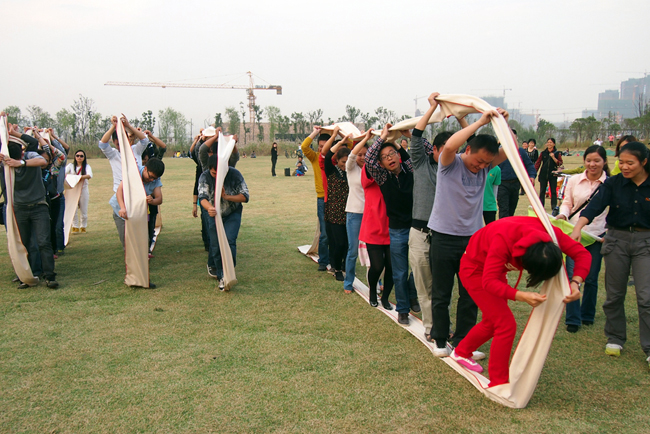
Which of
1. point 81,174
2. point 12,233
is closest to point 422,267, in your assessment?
point 12,233

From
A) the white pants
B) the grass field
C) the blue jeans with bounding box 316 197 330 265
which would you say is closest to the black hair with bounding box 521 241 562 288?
the grass field

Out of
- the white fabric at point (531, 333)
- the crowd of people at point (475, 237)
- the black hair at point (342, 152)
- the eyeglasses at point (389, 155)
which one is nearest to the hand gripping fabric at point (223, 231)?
the black hair at point (342, 152)

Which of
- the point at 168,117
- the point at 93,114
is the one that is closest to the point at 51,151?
the point at 93,114

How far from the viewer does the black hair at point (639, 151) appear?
3.92m

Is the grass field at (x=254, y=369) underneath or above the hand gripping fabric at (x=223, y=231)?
underneath

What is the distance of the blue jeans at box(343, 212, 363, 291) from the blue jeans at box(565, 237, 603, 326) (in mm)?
2414

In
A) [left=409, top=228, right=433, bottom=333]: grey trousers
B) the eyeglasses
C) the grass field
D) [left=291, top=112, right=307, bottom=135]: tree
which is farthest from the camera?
[left=291, top=112, right=307, bottom=135]: tree

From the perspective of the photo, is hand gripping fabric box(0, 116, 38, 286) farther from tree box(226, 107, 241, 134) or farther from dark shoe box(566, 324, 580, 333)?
tree box(226, 107, 241, 134)

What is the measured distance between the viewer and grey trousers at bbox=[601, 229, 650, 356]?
13.0 feet

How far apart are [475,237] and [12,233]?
5.72 m

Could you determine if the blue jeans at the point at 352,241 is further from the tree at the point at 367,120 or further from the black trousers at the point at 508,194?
the tree at the point at 367,120

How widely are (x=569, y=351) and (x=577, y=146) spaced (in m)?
50.2

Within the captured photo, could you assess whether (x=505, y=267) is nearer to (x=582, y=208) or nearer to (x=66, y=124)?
(x=582, y=208)

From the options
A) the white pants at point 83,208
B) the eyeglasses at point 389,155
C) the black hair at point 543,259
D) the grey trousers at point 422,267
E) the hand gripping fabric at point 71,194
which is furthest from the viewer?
the white pants at point 83,208
